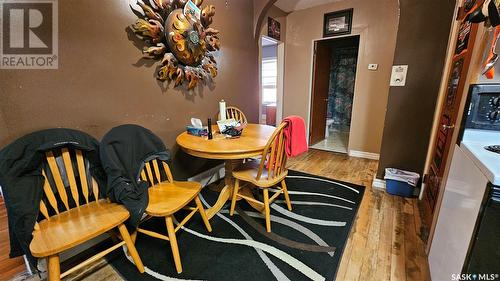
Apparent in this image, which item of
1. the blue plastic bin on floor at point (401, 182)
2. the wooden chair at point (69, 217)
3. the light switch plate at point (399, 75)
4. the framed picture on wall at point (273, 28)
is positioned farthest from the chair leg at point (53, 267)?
the framed picture on wall at point (273, 28)

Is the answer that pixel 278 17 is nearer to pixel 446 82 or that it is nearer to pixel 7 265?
pixel 446 82

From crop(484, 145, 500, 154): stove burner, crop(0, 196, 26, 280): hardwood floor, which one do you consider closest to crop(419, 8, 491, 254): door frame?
crop(484, 145, 500, 154): stove burner

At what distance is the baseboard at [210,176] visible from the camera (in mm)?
2433

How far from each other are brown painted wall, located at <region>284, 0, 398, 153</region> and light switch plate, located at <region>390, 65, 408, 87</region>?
112 centimetres

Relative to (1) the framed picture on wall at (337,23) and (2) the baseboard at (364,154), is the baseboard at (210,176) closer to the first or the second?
(2) the baseboard at (364,154)

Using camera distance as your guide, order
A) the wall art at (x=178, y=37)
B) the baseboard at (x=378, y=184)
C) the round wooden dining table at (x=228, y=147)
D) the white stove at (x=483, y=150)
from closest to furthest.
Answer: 1. the white stove at (x=483, y=150)
2. the round wooden dining table at (x=228, y=147)
3. the wall art at (x=178, y=37)
4. the baseboard at (x=378, y=184)

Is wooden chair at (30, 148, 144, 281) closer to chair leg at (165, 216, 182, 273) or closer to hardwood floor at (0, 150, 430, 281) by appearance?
chair leg at (165, 216, 182, 273)

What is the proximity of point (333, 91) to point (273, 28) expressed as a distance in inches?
131

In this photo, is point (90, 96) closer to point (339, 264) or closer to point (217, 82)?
point (217, 82)

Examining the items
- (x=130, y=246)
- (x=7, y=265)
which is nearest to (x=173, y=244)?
(x=130, y=246)

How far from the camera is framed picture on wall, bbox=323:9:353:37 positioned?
328cm

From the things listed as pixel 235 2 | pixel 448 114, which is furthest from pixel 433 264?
pixel 235 2

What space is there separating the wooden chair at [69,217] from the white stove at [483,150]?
169 cm

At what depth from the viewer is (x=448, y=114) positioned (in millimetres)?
1573
